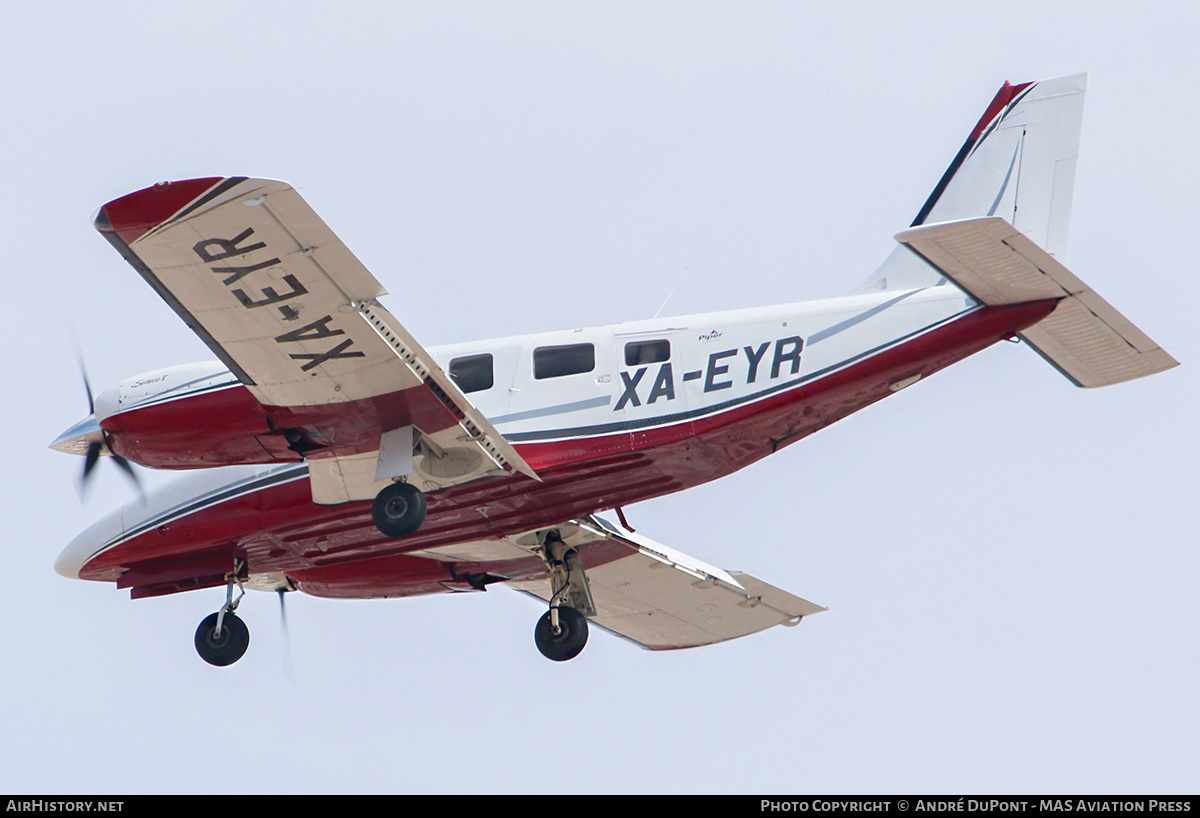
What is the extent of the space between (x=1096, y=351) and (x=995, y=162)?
2.99 m

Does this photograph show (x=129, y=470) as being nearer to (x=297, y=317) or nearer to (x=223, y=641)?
(x=223, y=641)

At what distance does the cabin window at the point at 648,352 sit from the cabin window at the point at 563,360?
0.47 meters

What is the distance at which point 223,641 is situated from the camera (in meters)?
21.5

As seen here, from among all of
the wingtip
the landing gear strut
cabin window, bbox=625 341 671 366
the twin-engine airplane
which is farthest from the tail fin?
the landing gear strut

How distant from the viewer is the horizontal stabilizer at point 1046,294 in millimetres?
17141

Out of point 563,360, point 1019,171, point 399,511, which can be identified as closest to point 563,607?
point 399,511

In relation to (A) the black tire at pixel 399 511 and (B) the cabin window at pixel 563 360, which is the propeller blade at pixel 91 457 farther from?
(B) the cabin window at pixel 563 360

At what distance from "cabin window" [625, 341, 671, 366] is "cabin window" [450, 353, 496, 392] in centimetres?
178

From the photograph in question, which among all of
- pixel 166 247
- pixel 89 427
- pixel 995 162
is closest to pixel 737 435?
pixel 995 162

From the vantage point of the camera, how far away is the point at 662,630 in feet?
82.2

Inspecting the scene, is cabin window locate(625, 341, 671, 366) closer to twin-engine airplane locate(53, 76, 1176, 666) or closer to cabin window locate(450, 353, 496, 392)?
twin-engine airplane locate(53, 76, 1176, 666)

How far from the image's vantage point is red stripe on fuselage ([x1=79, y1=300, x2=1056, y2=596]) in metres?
18.6

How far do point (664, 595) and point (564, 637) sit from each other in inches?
118

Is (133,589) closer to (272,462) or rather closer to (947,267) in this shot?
(272,462)
